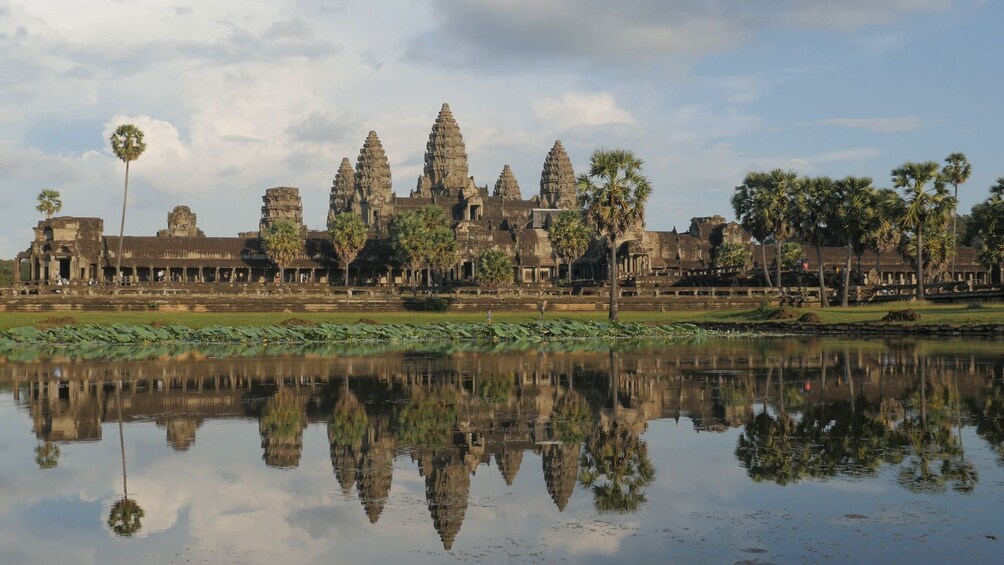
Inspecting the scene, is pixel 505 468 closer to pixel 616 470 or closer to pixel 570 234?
pixel 616 470

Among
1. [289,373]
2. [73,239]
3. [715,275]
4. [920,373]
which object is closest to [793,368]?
[920,373]

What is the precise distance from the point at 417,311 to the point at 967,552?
6767 cm

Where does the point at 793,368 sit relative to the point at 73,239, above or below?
below

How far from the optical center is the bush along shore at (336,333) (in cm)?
4934

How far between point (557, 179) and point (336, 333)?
14507 centimetres

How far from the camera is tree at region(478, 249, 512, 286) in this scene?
110625mm

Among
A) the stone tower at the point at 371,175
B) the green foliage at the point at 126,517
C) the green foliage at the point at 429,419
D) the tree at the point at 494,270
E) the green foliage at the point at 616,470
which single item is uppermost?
the stone tower at the point at 371,175

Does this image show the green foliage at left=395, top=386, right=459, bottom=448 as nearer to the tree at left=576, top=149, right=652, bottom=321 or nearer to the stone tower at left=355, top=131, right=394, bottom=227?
the tree at left=576, top=149, right=652, bottom=321

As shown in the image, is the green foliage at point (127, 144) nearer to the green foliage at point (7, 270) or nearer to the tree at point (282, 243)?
the tree at point (282, 243)

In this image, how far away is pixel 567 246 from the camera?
113 meters

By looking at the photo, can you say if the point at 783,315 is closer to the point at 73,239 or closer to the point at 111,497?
the point at 111,497

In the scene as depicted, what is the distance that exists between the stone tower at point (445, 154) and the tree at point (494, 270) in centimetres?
6527

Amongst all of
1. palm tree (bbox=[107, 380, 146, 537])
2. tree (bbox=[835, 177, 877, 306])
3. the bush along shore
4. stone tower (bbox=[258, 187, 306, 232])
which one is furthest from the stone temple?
palm tree (bbox=[107, 380, 146, 537])

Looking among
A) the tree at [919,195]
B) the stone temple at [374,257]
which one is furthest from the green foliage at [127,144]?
the tree at [919,195]
